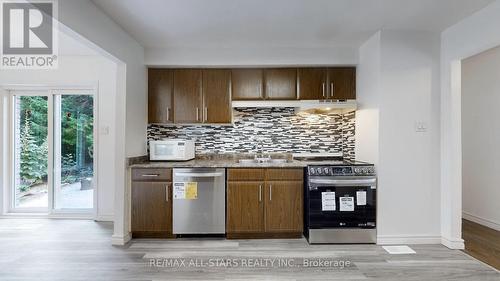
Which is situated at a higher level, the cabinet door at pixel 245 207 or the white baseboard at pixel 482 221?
the cabinet door at pixel 245 207

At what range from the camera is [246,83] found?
378 cm

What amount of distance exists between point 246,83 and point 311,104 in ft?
3.03

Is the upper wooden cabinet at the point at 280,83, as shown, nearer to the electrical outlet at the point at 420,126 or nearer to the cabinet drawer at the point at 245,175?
the cabinet drawer at the point at 245,175

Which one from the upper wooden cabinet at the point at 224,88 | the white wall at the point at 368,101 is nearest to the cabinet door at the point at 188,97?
the upper wooden cabinet at the point at 224,88

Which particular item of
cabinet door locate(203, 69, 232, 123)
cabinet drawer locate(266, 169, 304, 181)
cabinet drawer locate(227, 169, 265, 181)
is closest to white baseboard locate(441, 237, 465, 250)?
cabinet drawer locate(266, 169, 304, 181)

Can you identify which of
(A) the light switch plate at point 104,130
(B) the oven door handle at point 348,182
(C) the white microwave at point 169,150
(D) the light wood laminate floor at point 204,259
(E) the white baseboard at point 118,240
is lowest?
(D) the light wood laminate floor at point 204,259

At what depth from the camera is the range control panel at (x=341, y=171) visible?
320 cm

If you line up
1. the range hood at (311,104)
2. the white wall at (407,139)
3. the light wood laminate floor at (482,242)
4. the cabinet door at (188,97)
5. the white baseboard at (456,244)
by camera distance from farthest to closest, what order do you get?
the cabinet door at (188,97), the range hood at (311,104), the white wall at (407,139), the white baseboard at (456,244), the light wood laminate floor at (482,242)

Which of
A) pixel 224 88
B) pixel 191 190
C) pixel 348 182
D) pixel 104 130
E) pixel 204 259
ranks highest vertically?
pixel 224 88

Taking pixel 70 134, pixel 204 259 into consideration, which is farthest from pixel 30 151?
pixel 204 259

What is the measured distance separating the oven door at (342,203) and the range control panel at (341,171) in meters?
0.05

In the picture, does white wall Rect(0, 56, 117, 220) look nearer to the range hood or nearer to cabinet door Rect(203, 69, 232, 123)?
cabinet door Rect(203, 69, 232, 123)

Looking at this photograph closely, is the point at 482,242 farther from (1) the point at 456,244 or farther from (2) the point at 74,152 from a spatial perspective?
(2) the point at 74,152

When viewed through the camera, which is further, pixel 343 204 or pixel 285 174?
pixel 285 174
